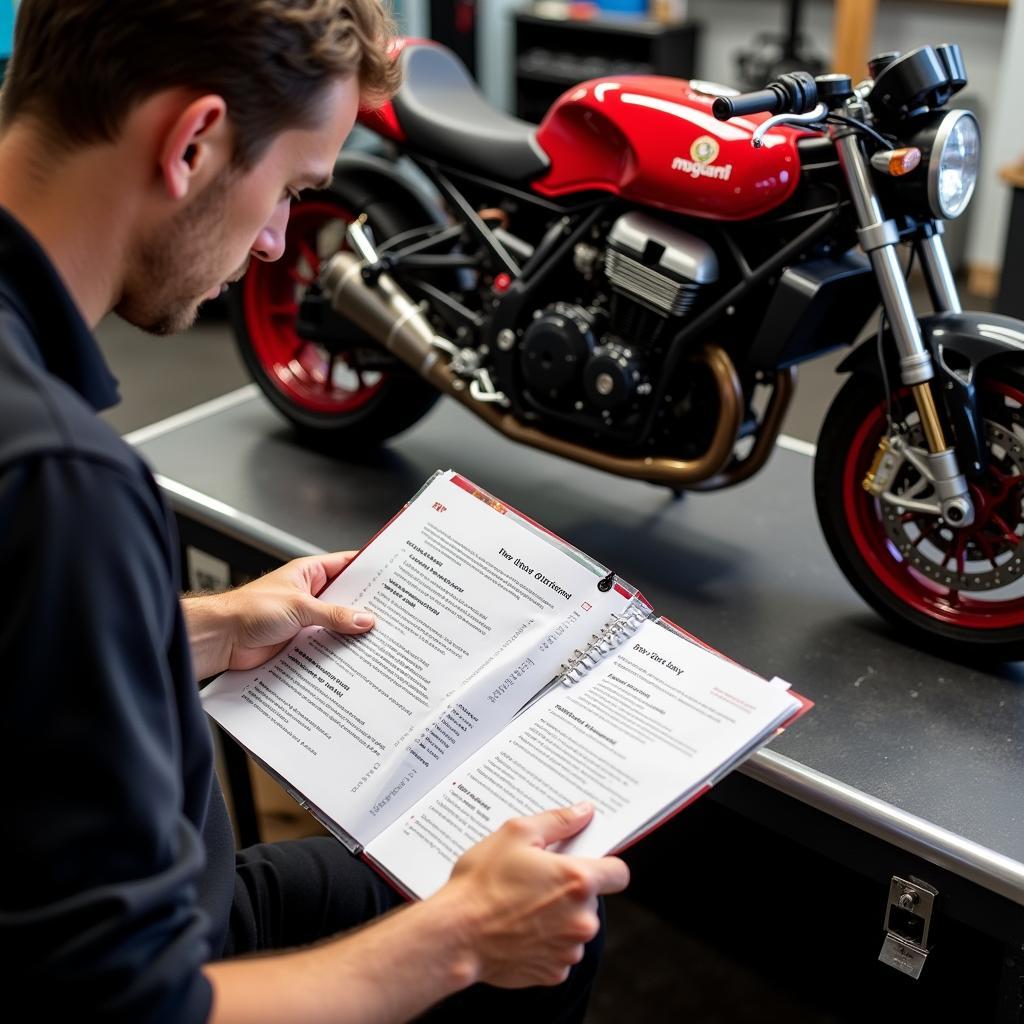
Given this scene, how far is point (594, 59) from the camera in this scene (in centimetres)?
448

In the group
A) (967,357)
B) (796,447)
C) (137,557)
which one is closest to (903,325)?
(967,357)

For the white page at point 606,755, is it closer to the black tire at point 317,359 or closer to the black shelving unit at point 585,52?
the black tire at point 317,359

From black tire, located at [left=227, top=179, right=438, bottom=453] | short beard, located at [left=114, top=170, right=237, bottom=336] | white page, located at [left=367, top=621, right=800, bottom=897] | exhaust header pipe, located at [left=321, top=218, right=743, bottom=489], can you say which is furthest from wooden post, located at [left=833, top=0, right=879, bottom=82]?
short beard, located at [left=114, top=170, right=237, bottom=336]

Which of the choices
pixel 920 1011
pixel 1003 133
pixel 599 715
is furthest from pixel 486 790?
pixel 1003 133

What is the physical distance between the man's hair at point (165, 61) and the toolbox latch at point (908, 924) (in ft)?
2.61

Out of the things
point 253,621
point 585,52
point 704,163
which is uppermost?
point 704,163

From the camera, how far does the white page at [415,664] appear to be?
933 millimetres

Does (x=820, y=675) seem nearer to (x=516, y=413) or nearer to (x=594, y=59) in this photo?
(x=516, y=413)

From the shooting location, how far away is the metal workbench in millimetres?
1078

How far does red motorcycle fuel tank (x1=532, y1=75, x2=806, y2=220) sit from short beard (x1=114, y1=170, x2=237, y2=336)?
0.75m

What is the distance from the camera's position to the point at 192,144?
691 millimetres

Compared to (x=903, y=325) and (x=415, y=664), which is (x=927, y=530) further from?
(x=415, y=664)

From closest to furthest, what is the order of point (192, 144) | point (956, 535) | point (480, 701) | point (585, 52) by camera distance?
1. point (192, 144)
2. point (480, 701)
3. point (956, 535)
4. point (585, 52)

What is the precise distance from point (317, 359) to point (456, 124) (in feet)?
1.60
